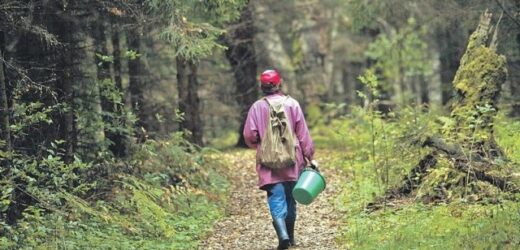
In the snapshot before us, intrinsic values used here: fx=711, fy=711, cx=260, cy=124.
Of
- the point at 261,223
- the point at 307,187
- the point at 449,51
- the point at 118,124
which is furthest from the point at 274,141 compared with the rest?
the point at 449,51

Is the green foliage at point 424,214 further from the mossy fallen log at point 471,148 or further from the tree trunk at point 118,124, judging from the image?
the tree trunk at point 118,124

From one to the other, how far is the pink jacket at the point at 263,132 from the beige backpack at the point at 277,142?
8 centimetres

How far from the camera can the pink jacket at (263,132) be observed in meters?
8.07

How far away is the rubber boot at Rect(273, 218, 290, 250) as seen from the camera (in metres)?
7.88

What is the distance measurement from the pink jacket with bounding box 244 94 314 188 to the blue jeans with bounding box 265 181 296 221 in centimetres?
9

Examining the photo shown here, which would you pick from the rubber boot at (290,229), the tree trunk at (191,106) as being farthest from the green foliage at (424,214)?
the tree trunk at (191,106)

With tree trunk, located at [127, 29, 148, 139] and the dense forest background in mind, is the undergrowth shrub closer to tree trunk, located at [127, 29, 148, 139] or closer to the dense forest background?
the dense forest background

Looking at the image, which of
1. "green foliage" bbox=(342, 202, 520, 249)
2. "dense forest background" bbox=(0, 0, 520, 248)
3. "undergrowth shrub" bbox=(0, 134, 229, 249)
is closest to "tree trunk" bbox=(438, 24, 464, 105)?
"dense forest background" bbox=(0, 0, 520, 248)

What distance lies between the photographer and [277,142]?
314 inches

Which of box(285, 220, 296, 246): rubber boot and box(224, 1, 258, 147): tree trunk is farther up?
box(224, 1, 258, 147): tree trunk

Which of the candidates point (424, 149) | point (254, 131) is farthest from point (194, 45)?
point (424, 149)

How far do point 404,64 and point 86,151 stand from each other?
87.9 ft

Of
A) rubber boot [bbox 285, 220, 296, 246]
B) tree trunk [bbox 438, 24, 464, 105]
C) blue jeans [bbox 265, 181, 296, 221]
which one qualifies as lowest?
rubber boot [bbox 285, 220, 296, 246]

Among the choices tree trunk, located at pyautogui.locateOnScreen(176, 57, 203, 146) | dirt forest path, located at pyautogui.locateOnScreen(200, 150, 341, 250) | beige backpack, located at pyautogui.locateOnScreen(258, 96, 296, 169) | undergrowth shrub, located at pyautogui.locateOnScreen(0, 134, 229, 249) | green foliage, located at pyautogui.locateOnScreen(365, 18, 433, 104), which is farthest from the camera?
green foliage, located at pyautogui.locateOnScreen(365, 18, 433, 104)
